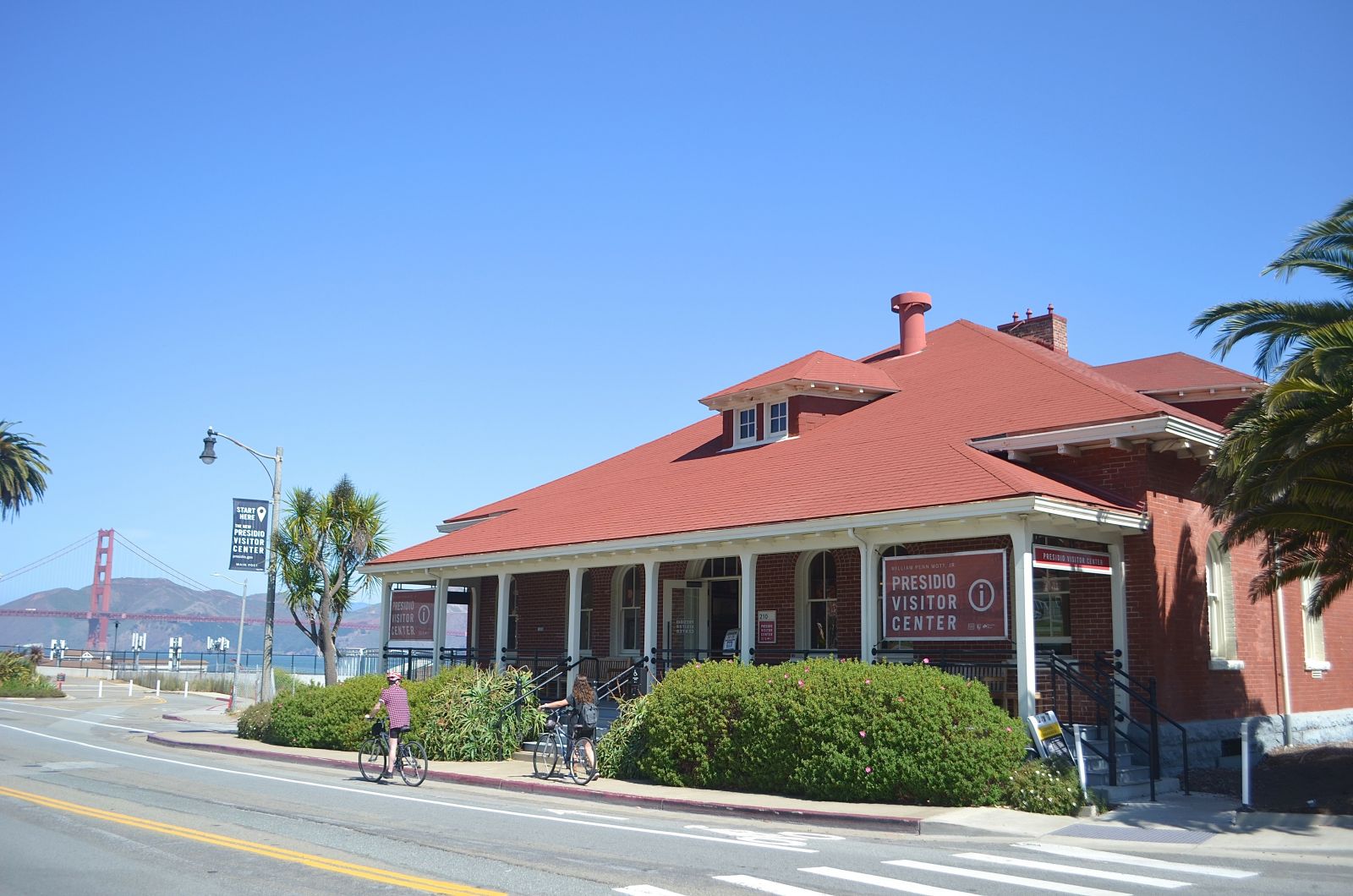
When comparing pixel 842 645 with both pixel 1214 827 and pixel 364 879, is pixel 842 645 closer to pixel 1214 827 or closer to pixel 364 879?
pixel 1214 827

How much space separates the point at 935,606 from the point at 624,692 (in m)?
8.37

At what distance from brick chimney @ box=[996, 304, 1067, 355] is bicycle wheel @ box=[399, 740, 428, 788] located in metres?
16.1

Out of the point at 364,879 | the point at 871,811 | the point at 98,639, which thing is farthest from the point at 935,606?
the point at 98,639

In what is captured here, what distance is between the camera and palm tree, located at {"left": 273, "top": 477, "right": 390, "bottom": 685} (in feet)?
111

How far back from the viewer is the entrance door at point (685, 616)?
23.5 m

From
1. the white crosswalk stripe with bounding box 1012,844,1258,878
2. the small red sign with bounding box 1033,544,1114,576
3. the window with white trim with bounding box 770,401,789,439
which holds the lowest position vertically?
the white crosswalk stripe with bounding box 1012,844,1258,878

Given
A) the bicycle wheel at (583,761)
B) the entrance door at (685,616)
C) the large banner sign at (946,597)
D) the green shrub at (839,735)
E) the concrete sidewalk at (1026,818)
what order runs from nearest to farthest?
the concrete sidewalk at (1026,818) < the green shrub at (839,735) < the large banner sign at (946,597) < the bicycle wheel at (583,761) < the entrance door at (685,616)

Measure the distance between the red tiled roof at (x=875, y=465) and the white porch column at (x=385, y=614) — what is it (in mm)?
722

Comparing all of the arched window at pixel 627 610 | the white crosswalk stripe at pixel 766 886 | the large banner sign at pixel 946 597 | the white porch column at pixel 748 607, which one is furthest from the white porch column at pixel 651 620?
the white crosswalk stripe at pixel 766 886

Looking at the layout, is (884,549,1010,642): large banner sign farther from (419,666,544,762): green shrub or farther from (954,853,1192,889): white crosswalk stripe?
(419,666,544,762): green shrub

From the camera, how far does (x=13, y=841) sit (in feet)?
36.7

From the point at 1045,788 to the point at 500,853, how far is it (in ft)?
21.4

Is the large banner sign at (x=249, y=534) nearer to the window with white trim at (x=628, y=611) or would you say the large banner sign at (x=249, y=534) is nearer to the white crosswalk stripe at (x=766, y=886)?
the window with white trim at (x=628, y=611)

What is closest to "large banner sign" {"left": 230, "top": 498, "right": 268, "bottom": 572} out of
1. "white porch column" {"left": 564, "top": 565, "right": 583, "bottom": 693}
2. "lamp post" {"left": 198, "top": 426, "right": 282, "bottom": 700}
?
"lamp post" {"left": 198, "top": 426, "right": 282, "bottom": 700}
